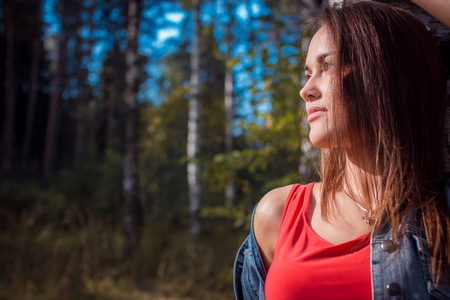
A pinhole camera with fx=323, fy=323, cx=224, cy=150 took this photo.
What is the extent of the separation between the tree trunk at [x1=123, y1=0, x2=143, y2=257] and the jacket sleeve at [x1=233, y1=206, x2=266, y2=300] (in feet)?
17.3

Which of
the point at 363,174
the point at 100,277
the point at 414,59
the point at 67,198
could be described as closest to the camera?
the point at 414,59

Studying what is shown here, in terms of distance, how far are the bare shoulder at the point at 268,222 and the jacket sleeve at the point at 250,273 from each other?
0.9 inches

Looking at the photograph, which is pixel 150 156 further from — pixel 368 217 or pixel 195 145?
pixel 368 217

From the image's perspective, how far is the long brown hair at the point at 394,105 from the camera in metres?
1.00

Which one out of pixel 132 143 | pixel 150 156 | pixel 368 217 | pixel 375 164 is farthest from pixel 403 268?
pixel 150 156

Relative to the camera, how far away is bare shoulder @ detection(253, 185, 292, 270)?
3.92 ft

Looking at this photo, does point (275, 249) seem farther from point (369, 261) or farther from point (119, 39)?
point (119, 39)

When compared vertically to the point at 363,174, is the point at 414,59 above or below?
above

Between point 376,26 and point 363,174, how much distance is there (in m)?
0.49

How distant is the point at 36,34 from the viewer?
17969 mm

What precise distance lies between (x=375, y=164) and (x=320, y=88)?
32cm

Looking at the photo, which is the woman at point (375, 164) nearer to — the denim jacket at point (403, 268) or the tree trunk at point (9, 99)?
the denim jacket at point (403, 268)

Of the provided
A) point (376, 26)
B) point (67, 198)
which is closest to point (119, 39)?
point (67, 198)

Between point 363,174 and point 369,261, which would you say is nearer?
point 369,261
